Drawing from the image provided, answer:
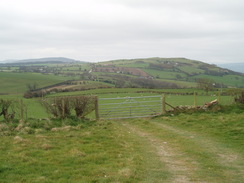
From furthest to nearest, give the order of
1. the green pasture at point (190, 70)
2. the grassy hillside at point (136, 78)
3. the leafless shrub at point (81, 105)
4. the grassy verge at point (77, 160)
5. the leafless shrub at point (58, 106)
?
the green pasture at point (190, 70) → the grassy hillside at point (136, 78) → the leafless shrub at point (81, 105) → the leafless shrub at point (58, 106) → the grassy verge at point (77, 160)

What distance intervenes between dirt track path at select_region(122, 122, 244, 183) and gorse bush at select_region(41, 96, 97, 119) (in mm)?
5632

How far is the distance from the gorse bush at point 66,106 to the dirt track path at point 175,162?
6.47m

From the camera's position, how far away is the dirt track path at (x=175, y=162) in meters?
5.68

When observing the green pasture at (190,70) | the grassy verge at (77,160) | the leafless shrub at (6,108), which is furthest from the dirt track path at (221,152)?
the green pasture at (190,70)

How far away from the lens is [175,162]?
22.8 feet

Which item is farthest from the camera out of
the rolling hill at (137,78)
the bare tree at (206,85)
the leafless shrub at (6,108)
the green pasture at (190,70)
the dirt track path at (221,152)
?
the green pasture at (190,70)

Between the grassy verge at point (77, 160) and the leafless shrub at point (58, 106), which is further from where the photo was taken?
the leafless shrub at point (58, 106)

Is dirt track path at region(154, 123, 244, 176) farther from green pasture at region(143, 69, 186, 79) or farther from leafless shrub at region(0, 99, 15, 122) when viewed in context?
green pasture at region(143, 69, 186, 79)

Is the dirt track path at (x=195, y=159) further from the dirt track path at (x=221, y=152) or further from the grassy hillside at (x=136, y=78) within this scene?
the grassy hillside at (x=136, y=78)

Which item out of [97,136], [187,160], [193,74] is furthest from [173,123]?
[193,74]

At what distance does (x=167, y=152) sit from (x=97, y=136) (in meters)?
A: 3.39

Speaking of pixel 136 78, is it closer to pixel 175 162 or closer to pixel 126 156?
pixel 126 156

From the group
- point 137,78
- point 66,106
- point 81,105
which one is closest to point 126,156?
point 66,106

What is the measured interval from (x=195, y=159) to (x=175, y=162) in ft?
2.24
